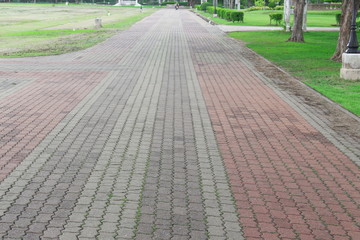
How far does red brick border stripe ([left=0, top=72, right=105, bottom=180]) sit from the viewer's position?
8.51 metres

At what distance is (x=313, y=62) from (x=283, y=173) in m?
13.8

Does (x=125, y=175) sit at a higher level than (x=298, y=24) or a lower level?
lower

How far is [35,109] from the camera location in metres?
11.5

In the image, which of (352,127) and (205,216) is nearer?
(205,216)

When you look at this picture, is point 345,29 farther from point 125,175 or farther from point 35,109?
point 125,175

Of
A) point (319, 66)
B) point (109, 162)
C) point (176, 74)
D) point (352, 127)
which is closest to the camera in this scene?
point (109, 162)

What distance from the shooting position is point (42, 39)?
103ft

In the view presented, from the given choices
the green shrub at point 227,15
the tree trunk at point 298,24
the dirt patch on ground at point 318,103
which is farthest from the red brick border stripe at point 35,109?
the green shrub at point 227,15

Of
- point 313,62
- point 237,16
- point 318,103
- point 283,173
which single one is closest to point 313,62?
point 313,62

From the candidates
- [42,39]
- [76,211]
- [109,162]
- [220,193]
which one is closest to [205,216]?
[220,193]

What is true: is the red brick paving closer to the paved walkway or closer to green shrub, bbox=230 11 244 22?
the paved walkway

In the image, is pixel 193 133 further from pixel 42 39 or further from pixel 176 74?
pixel 42 39

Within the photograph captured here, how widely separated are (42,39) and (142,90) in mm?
19033

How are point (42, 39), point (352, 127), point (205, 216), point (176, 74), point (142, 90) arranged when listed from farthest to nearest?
point (42, 39), point (176, 74), point (142, 90), point (352, 127), point (205, 216)
